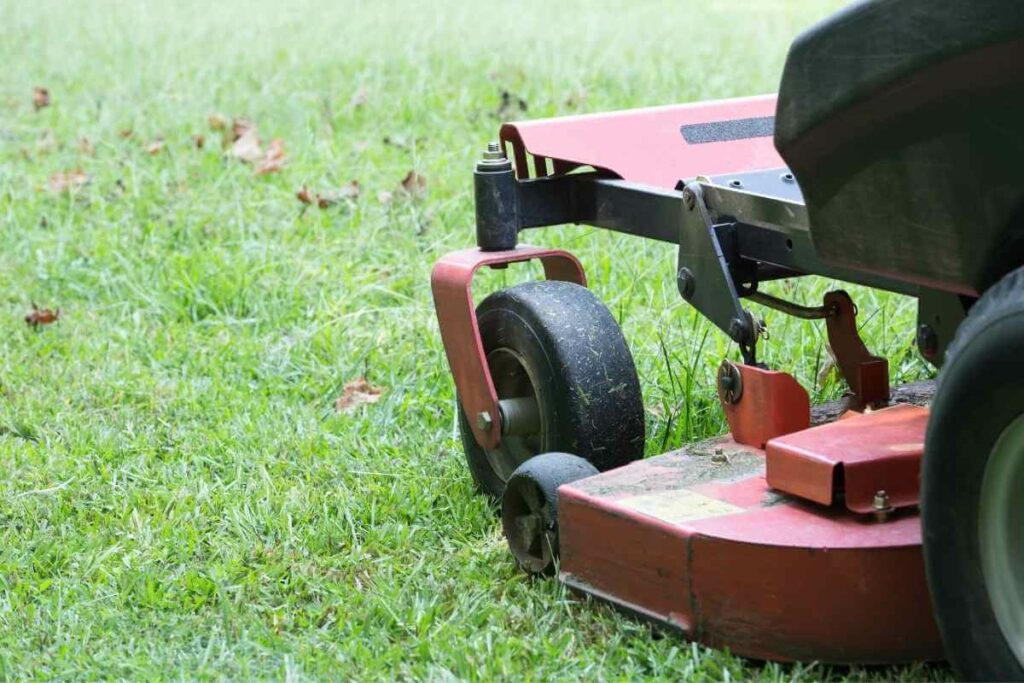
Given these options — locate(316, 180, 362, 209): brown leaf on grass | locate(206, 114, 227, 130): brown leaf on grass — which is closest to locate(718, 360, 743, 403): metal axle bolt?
locate(316, 180, 362, 209): brown leaf on grass

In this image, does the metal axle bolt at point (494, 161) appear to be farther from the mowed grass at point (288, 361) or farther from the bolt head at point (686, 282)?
the mowed grass at point (288, 361)

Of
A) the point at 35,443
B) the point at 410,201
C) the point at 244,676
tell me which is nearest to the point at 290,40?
the point at 410,201

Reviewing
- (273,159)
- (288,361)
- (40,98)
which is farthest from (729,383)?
(40,98)

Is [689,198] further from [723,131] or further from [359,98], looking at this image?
[359,98]

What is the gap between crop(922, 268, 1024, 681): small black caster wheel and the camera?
1926 millimetres

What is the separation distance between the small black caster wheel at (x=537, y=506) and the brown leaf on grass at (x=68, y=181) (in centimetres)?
308

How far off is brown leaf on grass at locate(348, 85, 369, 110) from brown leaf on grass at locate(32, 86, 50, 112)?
1.33 metres

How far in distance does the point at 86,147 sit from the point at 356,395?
8.31ft

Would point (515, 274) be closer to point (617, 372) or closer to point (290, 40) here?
point (617, 372)

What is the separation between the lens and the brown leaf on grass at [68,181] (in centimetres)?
536

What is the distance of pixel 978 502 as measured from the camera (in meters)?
1.98

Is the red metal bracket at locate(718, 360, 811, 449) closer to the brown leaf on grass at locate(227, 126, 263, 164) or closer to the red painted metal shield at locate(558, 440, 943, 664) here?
the red painted metal shield at locate(558, 440, 943, 664)

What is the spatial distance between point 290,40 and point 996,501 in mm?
6344

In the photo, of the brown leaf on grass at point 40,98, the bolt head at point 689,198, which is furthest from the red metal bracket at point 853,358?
the brown leaf on grass at point 40,98
